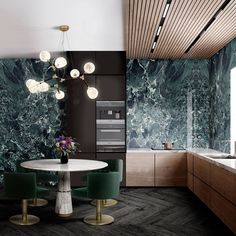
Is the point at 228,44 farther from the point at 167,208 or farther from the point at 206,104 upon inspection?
the point at 167,208

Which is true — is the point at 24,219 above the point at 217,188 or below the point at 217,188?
below

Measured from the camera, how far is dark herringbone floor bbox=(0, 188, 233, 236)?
14.1 feet

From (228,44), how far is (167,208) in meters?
3.20

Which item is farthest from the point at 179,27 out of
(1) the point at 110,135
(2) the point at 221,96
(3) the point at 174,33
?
(1) the point at 110,135

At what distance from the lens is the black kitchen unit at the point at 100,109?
7074mm

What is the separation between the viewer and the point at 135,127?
766cm

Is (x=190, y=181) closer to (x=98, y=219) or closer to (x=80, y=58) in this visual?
(x=98, y=219)

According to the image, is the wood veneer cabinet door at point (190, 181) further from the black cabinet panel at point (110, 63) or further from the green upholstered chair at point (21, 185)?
the green upholstered chair at point (21, 185)

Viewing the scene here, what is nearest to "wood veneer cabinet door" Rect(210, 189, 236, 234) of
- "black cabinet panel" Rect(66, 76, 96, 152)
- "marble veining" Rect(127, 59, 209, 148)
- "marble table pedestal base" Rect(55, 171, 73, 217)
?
"marble table pedestal base" Rect(55, 171, 73, 217)

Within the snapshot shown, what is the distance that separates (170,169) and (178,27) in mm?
3111

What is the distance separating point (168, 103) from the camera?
7.64m

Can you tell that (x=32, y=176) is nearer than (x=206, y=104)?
Yes

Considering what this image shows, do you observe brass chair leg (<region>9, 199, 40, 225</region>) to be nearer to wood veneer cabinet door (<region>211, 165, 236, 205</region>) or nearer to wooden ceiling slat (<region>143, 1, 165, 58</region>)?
wood veneer cabinet door (<region>211, 165, 236, 205</region>)

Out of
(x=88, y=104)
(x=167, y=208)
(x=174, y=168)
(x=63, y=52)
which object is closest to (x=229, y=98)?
(x=174, y=168)
